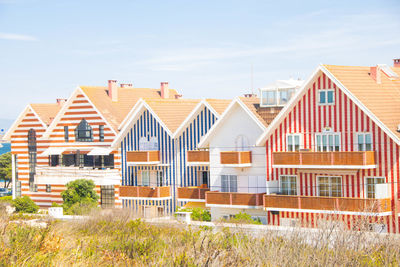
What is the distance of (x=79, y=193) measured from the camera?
5369 cm

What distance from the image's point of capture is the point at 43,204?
5909 cm

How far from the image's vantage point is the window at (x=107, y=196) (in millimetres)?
54719

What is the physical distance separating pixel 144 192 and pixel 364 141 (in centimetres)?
1722

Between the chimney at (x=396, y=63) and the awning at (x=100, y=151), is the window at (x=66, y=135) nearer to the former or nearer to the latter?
the awning at (x=100, y=151)

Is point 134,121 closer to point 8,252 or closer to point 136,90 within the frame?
point 136,90

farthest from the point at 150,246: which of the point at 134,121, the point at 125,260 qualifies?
the point at 134,121

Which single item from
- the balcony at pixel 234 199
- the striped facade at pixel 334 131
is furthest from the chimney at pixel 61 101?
the striped facade at pixel 334 131

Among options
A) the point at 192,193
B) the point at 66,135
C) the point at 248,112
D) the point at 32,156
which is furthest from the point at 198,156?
the point at 32,156

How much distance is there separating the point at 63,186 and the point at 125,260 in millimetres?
Answer: 34805

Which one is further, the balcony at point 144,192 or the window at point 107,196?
the window at point 107,196

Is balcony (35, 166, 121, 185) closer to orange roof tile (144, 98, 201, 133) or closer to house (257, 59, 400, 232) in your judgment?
orange roof tile (144, 98, 201, 133)

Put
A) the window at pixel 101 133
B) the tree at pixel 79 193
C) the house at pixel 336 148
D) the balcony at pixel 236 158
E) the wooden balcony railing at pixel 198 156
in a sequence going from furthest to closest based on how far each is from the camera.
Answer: the window at pixel 101 133, the tree at pixel 79 193, the wooden balcony railing at pixel 198 156, the balcony at pixel 236 158, the house at pixel 336 148

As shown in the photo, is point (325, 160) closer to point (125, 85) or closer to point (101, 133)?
point (101, 133)

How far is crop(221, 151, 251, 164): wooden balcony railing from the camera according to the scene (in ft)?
142
